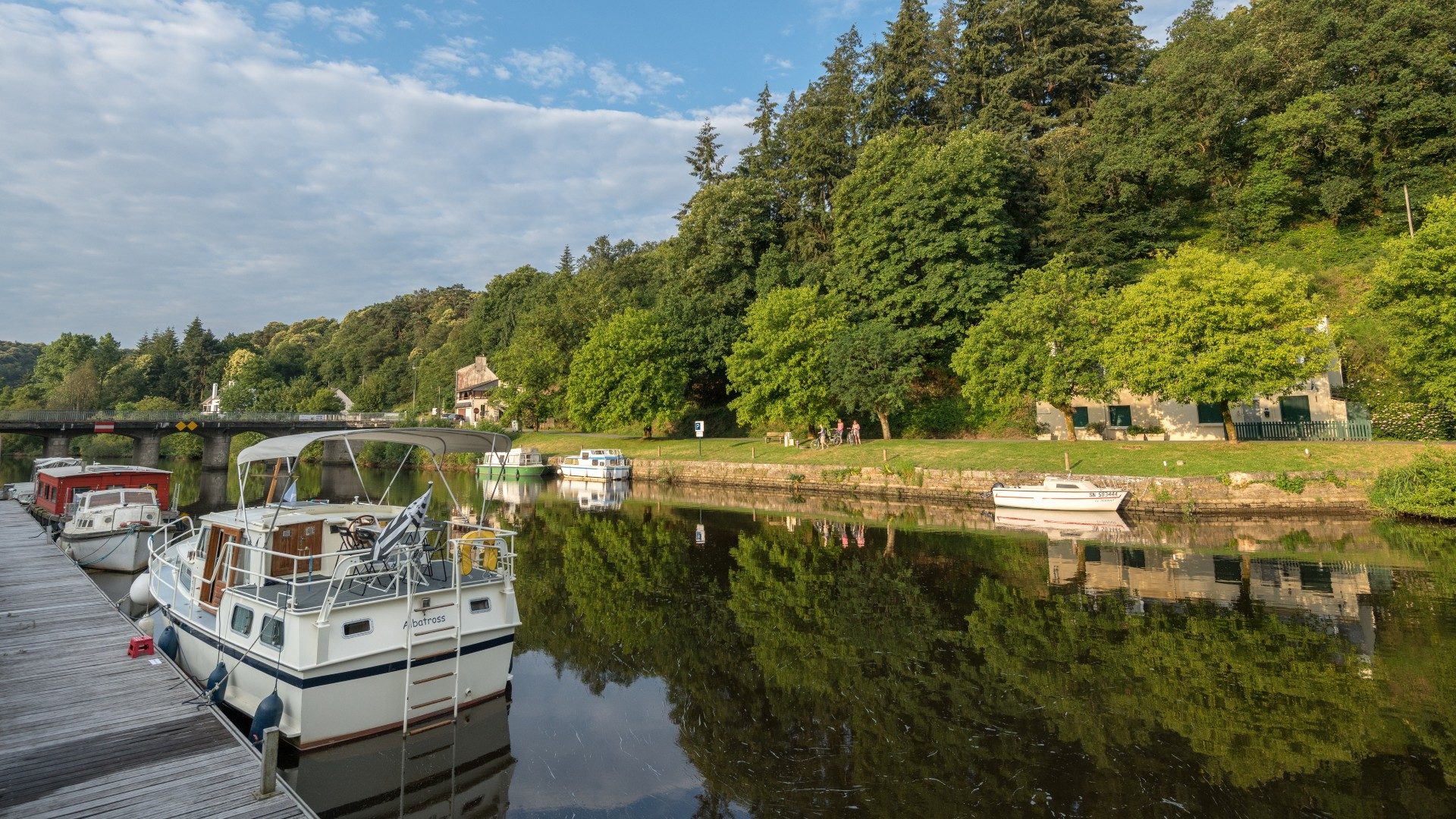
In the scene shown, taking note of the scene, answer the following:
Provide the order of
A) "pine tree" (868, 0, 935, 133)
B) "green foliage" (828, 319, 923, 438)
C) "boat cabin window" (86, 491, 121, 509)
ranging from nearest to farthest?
"boat cabin window" (86, 491, 121, 509), "green foliage" (828, 319, 923, 438), "pine tree" (868, 0, 935, 133)

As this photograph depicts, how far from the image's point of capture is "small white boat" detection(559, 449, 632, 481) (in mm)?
50469

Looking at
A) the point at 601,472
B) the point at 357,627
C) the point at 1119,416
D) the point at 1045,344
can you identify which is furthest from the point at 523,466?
the point at 357,627

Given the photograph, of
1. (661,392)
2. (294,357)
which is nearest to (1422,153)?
(661,392)

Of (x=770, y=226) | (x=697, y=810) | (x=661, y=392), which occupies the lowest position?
(x=697, y=810)

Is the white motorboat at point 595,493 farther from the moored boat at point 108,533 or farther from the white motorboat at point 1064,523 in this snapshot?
the white motorboat at point 1064,523

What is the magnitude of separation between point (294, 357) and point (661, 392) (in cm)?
11924

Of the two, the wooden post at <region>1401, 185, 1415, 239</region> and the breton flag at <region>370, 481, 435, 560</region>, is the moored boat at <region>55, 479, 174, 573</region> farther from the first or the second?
the wooden post at <region>1401, 185, 1415, 239</region>

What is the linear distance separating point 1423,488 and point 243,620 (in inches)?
1409

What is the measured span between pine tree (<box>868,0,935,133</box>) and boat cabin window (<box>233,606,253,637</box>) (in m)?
64.6

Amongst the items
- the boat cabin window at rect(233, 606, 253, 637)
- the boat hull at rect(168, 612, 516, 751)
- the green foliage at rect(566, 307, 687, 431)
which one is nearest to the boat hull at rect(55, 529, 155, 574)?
the boat hull at rect(168, 612, 516, 751)

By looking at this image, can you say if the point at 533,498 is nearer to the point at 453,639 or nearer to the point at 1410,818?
the point at 453,639

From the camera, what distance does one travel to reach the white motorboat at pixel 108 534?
21797 mm

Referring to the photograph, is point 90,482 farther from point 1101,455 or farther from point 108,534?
point 1101,455

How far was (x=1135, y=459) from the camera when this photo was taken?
3234 centimetres
